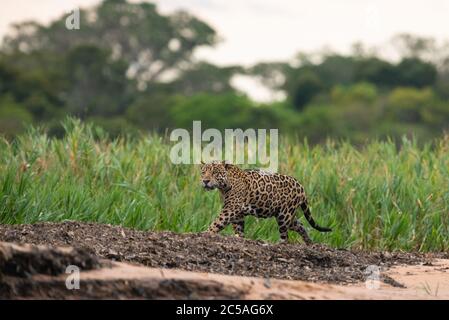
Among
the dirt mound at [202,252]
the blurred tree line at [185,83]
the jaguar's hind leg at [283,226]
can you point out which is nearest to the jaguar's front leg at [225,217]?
the jaguar's hind leg at [283,226]

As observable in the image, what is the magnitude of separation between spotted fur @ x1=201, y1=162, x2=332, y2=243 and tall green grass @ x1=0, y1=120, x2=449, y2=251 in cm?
88

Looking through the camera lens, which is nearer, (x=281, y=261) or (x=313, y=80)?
(x=281, y=261)

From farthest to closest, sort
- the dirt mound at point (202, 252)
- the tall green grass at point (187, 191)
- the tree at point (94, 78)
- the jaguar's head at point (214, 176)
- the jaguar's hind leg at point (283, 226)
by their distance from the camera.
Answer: the tree at point (94, 78) < the tall green grass at point (187, 191) < the jaguar's hind leg at point (283, 226) < the jaguar's head at point (214, 176) < the dirt mound at point (202, 252)

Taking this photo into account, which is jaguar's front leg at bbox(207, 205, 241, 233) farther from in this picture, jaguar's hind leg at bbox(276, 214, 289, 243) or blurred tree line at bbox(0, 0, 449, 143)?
blurred tree line at bbox(0, 0, 449, 143)

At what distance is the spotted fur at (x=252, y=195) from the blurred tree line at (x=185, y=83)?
24119 millimetres

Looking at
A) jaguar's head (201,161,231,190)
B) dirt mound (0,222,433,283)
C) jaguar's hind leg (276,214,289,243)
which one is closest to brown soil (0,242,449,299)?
dirt mound (0,222,433,283)

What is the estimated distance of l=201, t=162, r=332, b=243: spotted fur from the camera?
31.2 feet

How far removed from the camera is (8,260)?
21.0 ft

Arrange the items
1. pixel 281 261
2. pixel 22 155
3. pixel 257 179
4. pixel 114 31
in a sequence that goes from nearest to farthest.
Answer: pixel 281 261
pixel 257 179
pixel 22 155
pixel 114 31

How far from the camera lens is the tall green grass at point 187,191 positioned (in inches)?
420

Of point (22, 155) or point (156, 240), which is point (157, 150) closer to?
point (22, 155)

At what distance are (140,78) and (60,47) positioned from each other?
7.21 m

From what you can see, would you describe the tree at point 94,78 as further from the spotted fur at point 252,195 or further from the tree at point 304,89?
the spotted fur at point 252,195

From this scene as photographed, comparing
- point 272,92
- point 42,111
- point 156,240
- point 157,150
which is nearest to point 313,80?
point 272,92
